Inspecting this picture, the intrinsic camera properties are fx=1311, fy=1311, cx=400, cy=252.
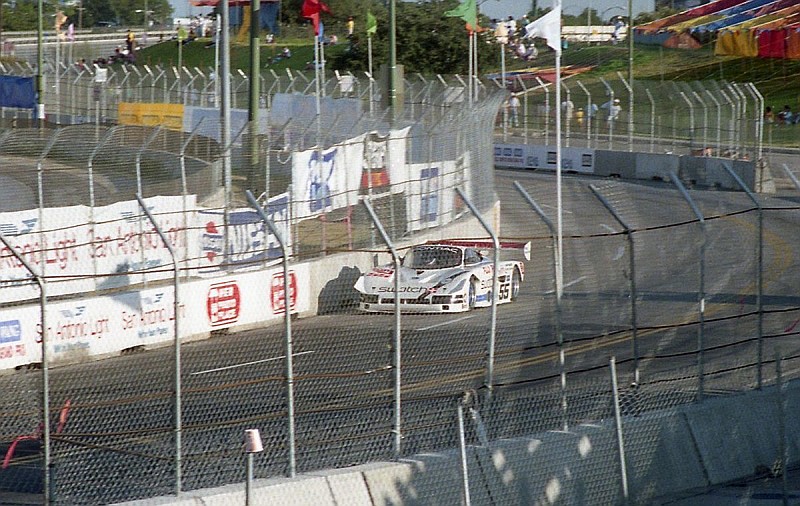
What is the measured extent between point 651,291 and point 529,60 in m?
55.4

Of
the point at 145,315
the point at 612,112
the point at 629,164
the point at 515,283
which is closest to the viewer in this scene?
the point at 515,283

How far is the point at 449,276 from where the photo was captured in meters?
17.6

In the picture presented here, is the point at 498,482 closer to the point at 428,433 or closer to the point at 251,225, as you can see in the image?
the point at 428,433

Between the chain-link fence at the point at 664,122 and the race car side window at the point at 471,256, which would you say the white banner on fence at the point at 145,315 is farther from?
the chain-link fence at the point at 664,122

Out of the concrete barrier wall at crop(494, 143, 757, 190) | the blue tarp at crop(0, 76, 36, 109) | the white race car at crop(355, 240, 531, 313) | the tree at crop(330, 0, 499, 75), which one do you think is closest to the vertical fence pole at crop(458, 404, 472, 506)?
the white race car at crop(355, 240, 531, 313)

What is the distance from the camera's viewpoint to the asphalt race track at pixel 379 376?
30.2 ft

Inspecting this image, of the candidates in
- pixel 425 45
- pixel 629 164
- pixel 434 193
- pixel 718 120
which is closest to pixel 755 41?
pixel 425 45

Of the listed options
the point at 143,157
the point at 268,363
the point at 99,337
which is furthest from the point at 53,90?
the point at 268,363

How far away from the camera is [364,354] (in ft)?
33.8

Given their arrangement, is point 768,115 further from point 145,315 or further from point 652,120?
point 145,315

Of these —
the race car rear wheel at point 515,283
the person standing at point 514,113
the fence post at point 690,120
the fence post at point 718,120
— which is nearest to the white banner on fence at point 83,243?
the race car rear wheel at point 515,283

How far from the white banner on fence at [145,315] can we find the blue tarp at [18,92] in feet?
94.6

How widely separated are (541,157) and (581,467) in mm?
33446

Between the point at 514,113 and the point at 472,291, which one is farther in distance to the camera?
the point at 514,113
